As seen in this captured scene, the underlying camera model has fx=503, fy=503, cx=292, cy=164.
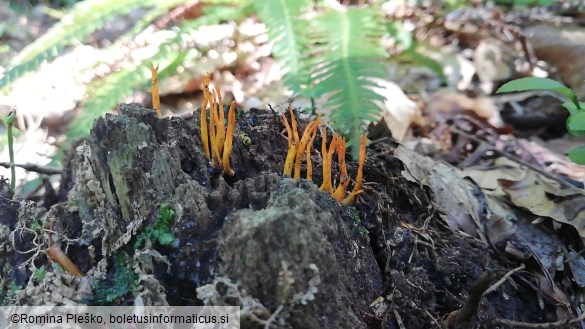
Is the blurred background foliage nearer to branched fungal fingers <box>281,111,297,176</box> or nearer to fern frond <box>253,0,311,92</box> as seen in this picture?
fern frond <box>253,0,311,92</box>

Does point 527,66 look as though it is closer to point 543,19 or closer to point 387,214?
point 543,19

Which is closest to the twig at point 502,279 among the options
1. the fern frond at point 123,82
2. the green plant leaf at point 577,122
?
the green plant leaf at point 577,122

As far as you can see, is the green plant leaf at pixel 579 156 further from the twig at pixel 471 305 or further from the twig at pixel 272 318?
the twig at pixel 272 318

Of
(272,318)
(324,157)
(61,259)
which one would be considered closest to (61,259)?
(61,259)

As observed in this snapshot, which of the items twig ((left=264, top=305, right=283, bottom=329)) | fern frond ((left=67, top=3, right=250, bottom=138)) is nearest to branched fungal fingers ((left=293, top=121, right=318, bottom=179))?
twig ((left=264, top=305, right=283, bottom=329))

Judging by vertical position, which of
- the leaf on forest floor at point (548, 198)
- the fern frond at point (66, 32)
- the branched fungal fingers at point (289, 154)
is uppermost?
the fern frond at point (66, 32)

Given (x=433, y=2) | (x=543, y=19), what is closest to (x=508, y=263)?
(x=543, y=19)
